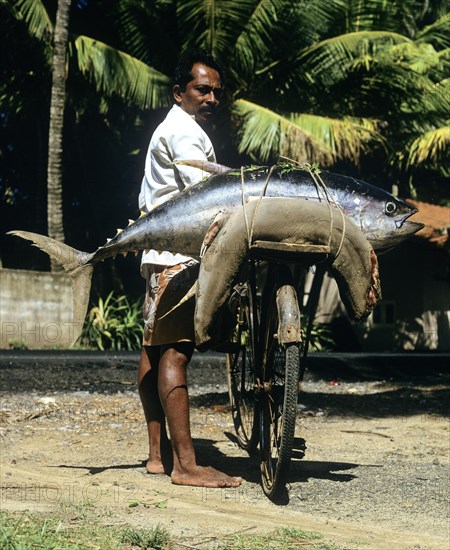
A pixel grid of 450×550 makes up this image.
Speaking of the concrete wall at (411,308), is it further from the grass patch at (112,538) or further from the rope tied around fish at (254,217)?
the grass patch at (112,538)

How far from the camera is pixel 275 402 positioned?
14.4 ft

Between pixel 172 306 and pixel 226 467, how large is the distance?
43.4 inches

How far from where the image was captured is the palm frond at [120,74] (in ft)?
54.6

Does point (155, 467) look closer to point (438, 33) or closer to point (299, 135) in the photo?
point (299, 135)

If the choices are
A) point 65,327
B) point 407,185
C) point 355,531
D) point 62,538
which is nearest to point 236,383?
point 355,531

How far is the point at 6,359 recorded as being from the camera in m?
9.24

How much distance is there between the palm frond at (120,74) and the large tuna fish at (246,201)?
13.1 metres

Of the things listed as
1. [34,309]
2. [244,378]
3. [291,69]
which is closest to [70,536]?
[244,378]

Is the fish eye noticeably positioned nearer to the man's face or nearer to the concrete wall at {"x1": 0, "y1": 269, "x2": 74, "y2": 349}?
the man's face

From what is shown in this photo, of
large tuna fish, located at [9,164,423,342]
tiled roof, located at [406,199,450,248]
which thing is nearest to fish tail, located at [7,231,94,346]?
large tuna fish, located at [9,164,423,342]

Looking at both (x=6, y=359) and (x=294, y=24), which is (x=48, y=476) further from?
(x=294, y=24)

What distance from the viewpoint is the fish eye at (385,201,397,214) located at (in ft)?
13.6

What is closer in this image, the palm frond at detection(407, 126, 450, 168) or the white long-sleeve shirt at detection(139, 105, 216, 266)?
the white long-sleeve shirt at detection(139, 105, 216, 266)

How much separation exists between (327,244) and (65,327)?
10770 millimetres
